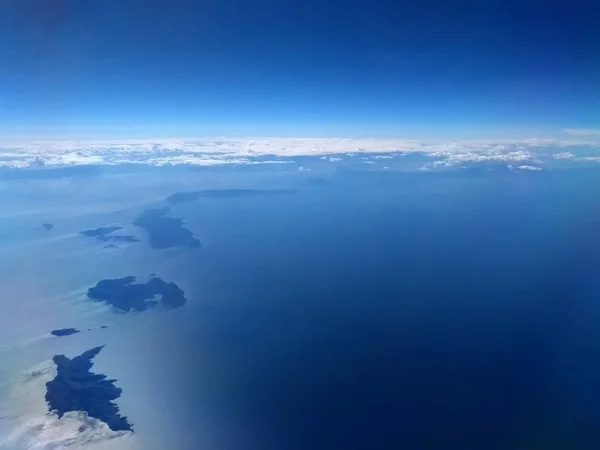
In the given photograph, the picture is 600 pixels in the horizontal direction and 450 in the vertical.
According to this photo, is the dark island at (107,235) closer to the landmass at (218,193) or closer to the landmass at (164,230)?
the landmass at (164,230)

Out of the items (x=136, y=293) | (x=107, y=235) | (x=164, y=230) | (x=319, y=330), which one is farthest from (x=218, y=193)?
(x=319, y=330)

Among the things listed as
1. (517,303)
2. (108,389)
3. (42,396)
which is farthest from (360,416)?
(517,303)

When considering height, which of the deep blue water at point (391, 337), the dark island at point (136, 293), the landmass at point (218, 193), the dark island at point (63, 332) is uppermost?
the landmass at point (218, 193)

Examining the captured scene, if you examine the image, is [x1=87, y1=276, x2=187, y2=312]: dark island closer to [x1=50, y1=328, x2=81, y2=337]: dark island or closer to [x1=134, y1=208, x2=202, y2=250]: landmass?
[x1=50, y1=328, x2=81, y2=337]: dark island

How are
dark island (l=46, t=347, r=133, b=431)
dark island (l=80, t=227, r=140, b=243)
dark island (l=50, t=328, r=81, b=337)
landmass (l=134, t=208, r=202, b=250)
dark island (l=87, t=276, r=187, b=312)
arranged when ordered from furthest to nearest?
dark island (l=80, t=227, r=140, b=243), landmass (l=134, t=208, r=202, b=250), dark island (l=87, t=276, r=187, b=312), dark island (l=50, t=328, r=81, b=337), dark island (l=46, t=347, r=133, b=431)

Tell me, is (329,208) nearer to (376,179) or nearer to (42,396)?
(376,179)

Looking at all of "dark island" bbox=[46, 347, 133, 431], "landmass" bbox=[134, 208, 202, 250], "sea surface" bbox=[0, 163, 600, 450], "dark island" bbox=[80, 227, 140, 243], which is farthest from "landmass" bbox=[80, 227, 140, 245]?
"dark island" bbox=[46, 347, 133, 431]

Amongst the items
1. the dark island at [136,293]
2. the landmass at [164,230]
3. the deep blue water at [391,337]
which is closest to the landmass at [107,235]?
the landmass at [164,230]
